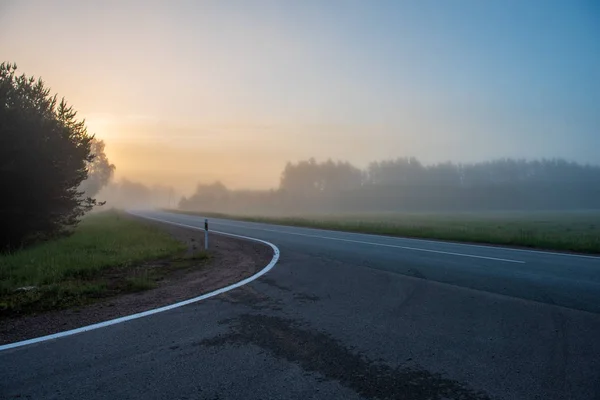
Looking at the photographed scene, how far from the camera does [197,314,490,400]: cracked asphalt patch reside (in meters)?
3.14

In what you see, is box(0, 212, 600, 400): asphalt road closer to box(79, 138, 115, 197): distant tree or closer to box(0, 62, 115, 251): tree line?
box(0, 62, 115, 251): tree line

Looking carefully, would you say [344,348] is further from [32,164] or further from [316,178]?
[316,178]

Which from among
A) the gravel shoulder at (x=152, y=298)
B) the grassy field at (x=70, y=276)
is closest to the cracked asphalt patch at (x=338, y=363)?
the gravel shoulder at (x=152, y=298)

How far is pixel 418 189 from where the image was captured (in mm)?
122250

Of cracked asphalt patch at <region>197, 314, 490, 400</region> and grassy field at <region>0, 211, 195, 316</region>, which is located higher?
cracked asphalt patch at <region>197, 314, 490, 400</region>

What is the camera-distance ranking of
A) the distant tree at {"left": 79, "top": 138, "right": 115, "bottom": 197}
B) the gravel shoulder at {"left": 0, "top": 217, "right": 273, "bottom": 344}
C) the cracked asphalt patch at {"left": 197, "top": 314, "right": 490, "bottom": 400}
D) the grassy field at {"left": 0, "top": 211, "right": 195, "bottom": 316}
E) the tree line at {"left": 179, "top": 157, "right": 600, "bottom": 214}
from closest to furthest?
1. the cracked asphalt patch at {"left": 197, "top": 314, "right": 490, "bottom": 400}
2. the gravel shoulder at {"left": 0, "top": 217, "right": 273, "bottom": 344}
3. the grassy field at {"left": 0, "top": 211, "right": 195, "bottom": 316}
4. the distant tree at {"left": 79, "top": 138, "right": 115, "bottom": 197}
5. the tree line at {"left": 179, "top": 157, "right": 600, "bottom": 214}

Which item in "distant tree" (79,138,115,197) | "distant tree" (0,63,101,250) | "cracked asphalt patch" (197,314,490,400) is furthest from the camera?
"distant tree" (79,138,115,197)

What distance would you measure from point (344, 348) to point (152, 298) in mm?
4102

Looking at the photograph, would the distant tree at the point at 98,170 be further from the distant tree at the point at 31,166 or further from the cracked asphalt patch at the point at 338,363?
the cracked asphalt patch at the point at 338,363

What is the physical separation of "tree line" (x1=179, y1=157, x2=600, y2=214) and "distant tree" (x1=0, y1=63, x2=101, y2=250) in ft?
302

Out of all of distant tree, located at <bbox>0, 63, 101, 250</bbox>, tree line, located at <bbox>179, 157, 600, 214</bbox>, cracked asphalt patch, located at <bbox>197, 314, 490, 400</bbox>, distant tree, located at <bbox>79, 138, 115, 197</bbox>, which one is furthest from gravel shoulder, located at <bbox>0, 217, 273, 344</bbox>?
tree line, located at <bbox>179, 157, 600, 214</bbox>

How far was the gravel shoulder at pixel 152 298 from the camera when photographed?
5.07m

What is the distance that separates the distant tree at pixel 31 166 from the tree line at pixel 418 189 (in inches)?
3621

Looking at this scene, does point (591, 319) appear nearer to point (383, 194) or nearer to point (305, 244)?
point (305, 244)
